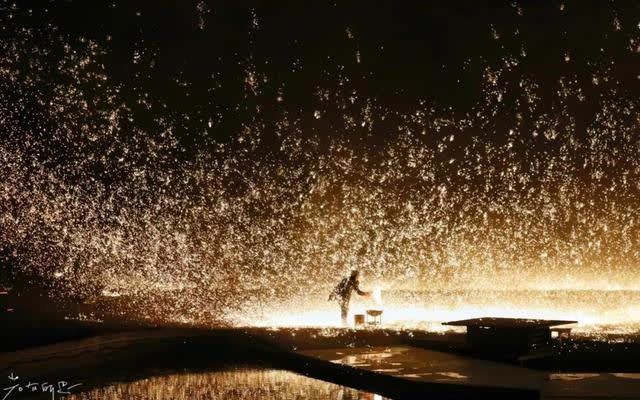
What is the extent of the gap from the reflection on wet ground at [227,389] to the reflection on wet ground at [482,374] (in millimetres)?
633

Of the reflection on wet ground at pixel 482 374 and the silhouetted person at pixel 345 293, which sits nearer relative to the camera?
the reflection on wet ground at pixel 482 374

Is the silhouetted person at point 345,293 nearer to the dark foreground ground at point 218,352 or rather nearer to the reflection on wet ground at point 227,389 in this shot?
the dark foreground ground at point 218,352

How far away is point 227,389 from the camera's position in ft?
30.6

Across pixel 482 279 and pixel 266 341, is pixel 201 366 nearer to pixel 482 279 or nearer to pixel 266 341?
pixel 266 341

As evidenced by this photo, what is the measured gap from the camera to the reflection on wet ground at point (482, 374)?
8.23m

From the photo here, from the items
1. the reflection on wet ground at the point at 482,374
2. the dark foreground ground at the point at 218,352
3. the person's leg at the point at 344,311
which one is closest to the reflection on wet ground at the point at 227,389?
the dark foreground ground at the point at 218,352

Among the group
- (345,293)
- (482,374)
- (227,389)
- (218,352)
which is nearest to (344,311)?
(345,293)

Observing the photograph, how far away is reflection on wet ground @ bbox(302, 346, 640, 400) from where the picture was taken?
27.0 feet

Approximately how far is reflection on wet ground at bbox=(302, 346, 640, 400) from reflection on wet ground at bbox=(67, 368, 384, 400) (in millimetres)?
633

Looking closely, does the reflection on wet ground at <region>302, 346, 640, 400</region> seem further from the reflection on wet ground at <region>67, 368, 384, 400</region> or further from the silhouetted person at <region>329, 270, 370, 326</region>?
the silhouetted person at <region>329, 270, 370, 326</region>

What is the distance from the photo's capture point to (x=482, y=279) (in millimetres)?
39031

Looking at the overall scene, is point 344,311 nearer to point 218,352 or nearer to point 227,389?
point 218,352

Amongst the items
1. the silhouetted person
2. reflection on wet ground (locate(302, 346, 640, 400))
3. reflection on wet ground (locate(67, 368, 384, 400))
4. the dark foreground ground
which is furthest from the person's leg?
reflection on wet ground (locate(67, 368, 384, 400))

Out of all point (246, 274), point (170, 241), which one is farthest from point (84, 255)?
point (246, 274)
